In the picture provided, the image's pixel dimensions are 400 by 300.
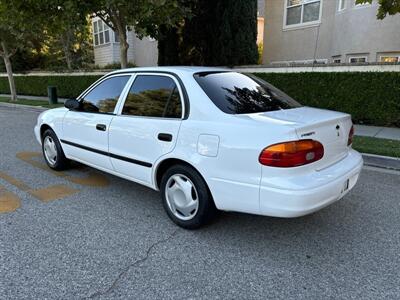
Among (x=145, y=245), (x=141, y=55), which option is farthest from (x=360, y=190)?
(x=141, y=55)

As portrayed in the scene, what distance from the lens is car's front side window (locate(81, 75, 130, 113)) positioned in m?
4.00

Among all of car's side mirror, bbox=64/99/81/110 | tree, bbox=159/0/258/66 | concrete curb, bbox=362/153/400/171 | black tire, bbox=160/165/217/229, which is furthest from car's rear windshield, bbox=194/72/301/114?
tree, bbox=159/0/258/66

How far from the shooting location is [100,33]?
2461cm

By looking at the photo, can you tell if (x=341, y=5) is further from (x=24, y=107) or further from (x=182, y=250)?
(x=24, y=107)

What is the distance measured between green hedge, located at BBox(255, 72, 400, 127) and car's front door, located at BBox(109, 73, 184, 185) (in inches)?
273

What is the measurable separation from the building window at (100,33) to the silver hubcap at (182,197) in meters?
22.8

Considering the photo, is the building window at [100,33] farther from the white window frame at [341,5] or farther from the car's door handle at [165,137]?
the car's door handle at [165,137]

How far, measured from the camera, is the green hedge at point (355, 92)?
8195mm

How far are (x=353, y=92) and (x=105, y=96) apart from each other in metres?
7.13

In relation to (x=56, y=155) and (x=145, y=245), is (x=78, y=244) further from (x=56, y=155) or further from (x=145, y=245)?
(x=56, y=155)

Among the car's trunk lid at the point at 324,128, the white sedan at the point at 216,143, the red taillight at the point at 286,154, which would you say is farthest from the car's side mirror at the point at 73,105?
the red taillight at the point at 286,154

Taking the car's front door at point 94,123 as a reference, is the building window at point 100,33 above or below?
above

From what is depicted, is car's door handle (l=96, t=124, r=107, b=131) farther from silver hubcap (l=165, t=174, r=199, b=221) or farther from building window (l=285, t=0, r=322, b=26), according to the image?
building window (l=285, t=0, r=322, b=26)

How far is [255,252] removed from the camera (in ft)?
9.74
